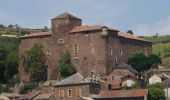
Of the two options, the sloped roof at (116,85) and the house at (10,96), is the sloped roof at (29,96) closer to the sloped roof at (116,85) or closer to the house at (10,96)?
the house at (10,96)

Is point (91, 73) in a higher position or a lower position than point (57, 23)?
lower

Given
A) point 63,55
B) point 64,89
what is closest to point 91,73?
point 63,55

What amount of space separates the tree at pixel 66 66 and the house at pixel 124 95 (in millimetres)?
12449

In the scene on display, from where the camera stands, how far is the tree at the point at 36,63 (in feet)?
282

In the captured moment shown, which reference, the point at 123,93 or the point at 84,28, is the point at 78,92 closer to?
the point at 123,93

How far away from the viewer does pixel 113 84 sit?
7700 centimetres

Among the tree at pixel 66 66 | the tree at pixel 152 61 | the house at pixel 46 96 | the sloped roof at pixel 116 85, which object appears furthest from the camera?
the tree at pixel 152 61

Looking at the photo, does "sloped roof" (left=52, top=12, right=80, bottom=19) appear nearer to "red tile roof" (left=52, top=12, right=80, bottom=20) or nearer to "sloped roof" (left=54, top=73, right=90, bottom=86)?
"red tile roof" (left=52, top=12, right=80, bottom=20)

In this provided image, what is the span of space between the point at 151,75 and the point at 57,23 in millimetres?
13429

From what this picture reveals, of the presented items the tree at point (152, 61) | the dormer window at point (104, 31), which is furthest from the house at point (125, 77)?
the dormer window at point (104, 31)

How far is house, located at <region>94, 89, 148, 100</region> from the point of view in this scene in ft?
227

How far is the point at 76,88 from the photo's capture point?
241ft

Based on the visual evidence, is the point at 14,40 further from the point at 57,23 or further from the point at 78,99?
the point at 78,99

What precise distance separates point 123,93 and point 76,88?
5496mm
